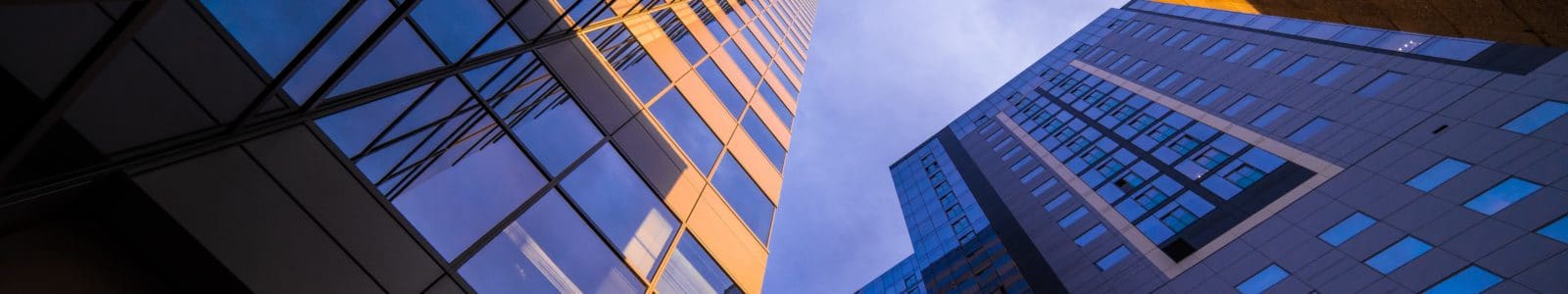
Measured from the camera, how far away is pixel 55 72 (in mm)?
3734

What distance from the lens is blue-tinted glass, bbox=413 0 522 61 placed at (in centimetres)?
738

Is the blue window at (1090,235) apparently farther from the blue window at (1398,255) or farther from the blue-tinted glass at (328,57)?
the blue-tinted glass at (328,57)

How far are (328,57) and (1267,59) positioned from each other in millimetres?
53581

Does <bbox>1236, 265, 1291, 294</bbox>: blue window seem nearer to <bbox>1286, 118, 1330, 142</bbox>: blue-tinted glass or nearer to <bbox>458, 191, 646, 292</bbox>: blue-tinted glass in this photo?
<bbox>1286, 118, 1330, 142</bbox>: blue-tinted glass

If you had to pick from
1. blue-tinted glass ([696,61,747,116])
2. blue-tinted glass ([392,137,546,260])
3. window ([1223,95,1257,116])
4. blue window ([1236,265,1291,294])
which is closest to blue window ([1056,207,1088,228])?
window ([1223,95,1257,116])

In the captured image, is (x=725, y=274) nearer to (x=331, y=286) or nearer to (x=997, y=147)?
(x=331, y=286)

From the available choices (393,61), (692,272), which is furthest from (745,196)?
(393,61)

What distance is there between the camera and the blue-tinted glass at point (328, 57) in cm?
571

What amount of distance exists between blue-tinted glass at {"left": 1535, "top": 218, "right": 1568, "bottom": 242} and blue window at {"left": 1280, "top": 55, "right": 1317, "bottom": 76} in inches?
793

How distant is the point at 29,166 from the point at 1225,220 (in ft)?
138

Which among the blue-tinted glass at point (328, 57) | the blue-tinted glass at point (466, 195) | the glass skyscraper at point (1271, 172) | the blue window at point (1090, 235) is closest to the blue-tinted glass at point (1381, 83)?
the glass skyscraper at point (1271, 172)

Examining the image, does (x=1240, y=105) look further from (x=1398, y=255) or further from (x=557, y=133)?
(x=557, y=133)

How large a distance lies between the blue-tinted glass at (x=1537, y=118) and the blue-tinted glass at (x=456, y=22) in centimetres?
3780

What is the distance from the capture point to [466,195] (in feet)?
23.9
